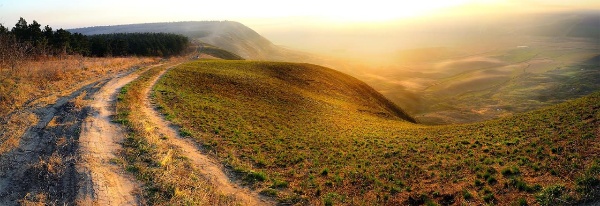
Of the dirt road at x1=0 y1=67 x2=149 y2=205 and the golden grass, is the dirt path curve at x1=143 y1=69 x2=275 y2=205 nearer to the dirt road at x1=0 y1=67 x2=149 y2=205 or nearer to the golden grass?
the golden grass

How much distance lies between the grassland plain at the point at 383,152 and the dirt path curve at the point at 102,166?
4264 millimetres

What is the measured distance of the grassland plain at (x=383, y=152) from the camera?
13.4 metres

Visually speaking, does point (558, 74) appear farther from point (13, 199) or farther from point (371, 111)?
point (13, 199)

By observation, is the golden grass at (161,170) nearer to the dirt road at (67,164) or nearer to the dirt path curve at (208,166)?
the dirt path curve at (208,166)

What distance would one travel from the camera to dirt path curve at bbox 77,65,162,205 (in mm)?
11445

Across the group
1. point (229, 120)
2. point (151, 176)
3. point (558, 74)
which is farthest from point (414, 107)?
point (558, 74)

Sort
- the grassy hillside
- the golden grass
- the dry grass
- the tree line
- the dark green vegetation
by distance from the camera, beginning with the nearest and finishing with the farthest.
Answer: the golden grass < the dry grass < the tree line < the dark green vegetation < the grassy hillside

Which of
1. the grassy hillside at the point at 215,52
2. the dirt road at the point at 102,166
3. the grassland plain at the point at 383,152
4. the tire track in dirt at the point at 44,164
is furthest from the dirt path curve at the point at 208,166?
the grassy hillside at the point at 215,52

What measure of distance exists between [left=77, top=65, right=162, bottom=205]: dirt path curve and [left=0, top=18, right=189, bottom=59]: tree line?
69.2ft

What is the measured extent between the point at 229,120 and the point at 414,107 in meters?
67.1

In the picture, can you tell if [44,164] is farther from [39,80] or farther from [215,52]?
[215,52]

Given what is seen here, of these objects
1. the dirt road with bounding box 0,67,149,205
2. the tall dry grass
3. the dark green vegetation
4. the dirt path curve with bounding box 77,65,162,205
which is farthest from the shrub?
the dark green vegetation

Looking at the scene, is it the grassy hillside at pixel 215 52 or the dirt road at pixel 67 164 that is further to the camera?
the grassy hillside at pixel 215 52

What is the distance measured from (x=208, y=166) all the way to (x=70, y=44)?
63676 mm
